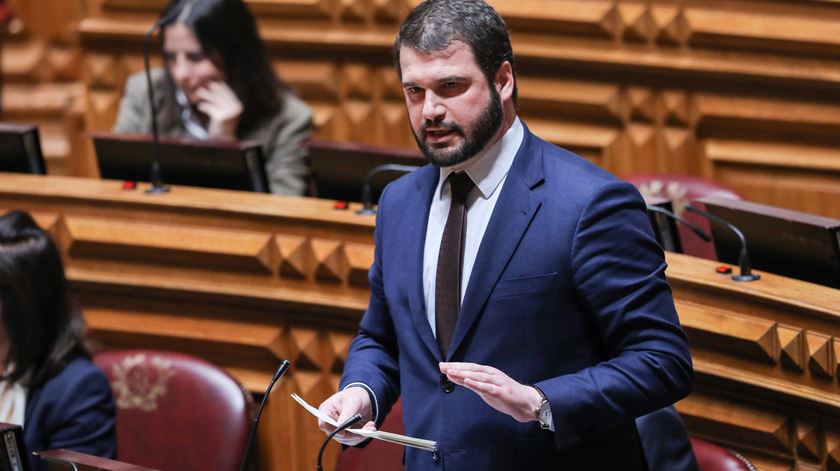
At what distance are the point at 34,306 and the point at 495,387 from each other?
822mm

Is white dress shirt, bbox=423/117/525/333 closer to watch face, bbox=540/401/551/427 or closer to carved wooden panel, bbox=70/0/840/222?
watch face, bbox=540/401/551/427

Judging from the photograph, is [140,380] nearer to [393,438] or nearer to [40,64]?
[393,438]

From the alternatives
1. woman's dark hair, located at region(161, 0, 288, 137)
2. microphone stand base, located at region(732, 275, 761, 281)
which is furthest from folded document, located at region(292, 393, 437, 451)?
woman's dark hair, located at region(161, 0, 288, 137)

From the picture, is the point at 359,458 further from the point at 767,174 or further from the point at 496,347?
the point at 767,174

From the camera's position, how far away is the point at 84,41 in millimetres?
3244

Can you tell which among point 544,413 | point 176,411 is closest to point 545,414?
point 544,413

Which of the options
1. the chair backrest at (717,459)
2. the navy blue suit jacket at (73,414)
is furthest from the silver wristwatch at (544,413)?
the navy blue suit jacket at (73,414)

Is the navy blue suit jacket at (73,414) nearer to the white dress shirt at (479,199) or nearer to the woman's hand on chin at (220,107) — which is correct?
the white dress shirt at (479,199)

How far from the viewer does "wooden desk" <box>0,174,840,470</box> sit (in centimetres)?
196

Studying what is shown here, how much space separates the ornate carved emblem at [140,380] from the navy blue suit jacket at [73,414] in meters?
0.24

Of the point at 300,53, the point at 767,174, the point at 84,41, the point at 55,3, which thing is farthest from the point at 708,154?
the point at 55,3

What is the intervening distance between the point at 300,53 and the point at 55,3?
1.13m

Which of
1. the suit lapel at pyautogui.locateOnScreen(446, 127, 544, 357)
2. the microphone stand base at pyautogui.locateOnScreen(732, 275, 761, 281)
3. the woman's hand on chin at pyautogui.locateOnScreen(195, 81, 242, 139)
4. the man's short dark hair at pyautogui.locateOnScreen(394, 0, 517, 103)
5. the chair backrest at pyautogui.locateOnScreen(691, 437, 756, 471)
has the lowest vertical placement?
the chair backrest at pyautogui.locateOnScreen(691, 437, 756, 471)

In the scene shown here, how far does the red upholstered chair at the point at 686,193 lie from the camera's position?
2201 millimetres
